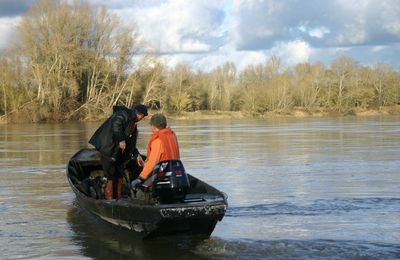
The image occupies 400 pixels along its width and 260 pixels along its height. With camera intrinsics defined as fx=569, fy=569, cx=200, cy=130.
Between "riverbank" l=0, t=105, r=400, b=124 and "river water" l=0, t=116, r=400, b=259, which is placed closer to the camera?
"river water" l=0, t=116, r=400, b=259

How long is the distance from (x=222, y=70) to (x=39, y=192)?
101m

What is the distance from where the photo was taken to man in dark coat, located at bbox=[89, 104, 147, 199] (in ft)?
31.3

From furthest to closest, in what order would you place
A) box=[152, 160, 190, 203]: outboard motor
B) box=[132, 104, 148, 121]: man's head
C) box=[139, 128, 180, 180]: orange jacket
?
box=[132, 104, 148, 121]: man's head → box=[139, 128, 180, 180]: orange jacket → box=[152, 160, 190, 203]: outboard motor

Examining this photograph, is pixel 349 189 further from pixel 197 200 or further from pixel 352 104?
pixel 352 104

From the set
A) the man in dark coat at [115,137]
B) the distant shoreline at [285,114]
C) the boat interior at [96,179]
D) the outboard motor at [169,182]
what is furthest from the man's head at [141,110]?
the distant shoreline at [285,114]

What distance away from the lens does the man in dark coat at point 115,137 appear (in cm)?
955

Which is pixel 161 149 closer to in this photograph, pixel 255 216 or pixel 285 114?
pixel 255 216

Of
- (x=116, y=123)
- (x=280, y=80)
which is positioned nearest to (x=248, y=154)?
(x=116, y=123)

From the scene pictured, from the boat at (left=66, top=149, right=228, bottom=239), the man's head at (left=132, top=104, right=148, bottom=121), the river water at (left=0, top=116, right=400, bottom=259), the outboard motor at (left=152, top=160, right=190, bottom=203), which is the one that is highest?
the man's head at (left=132, top=104, right=148, bottom=121)

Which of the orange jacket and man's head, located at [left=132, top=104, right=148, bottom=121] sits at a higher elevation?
man's head, located at [left=132, top=104, right=148, bottom=121]

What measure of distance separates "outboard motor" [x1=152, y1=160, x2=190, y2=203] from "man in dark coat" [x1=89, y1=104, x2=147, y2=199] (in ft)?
5.05

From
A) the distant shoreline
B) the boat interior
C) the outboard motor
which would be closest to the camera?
the outboard motor

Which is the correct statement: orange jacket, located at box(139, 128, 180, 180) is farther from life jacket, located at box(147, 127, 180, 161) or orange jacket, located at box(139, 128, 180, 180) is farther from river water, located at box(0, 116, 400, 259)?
river water, located at box(0, 116, 400, 259)

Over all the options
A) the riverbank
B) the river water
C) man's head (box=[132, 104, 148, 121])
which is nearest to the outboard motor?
the river water
